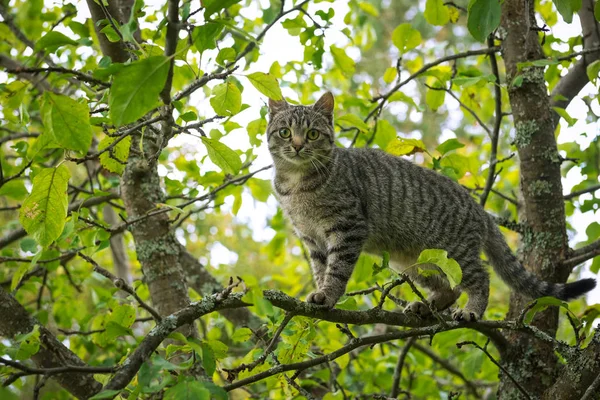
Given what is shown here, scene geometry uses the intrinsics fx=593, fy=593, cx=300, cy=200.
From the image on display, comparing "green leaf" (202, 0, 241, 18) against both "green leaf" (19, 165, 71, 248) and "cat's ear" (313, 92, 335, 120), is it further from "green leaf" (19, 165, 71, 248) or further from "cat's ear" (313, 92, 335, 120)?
"cat's ear" (313, 92, 335, 120)

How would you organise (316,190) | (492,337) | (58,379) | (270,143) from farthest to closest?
(270,143), (316,190), (492,337), (58,379)

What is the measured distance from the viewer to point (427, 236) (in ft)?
14.9

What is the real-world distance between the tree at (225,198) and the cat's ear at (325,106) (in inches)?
7.7

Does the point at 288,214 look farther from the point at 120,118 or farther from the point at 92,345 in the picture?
the point at 120,118

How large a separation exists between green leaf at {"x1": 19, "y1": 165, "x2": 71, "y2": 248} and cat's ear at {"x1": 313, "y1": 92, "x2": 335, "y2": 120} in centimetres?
293

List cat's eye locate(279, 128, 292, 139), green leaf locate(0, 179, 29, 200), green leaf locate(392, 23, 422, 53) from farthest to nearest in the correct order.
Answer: cat's eye locate(279, 128, 292, 139) → green leaf locate(392, 23, 422, 53) → green leaf locate(0, 179, 29, 200)

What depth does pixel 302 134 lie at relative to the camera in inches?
185

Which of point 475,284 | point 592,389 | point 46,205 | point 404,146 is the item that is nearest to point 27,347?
point 46,205

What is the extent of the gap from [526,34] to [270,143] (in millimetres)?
2094

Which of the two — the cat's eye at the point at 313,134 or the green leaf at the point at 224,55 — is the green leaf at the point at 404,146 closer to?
the cat's eye at the point at 313,134

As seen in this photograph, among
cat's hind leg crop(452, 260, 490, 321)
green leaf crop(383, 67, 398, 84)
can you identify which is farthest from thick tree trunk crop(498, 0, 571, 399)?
green leaf crop(383, 67, 398, 84)

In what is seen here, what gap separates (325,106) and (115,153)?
250cm

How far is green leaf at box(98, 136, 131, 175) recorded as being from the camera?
270 centimetres

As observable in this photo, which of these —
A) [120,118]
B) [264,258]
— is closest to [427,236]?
[120,118]
